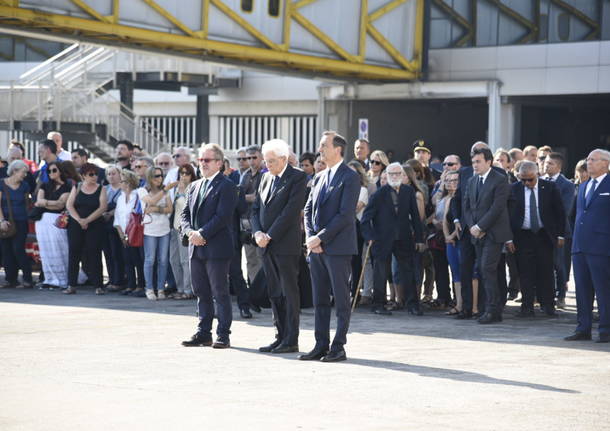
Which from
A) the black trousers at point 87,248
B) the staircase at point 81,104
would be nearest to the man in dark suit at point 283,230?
the black trousers at point 87,248

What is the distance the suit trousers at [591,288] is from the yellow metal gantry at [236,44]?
39.9 ft

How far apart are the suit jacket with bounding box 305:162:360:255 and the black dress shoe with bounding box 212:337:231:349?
4.73 feet

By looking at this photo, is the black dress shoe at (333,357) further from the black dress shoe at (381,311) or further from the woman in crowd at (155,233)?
the woman in crowd at (155,233)

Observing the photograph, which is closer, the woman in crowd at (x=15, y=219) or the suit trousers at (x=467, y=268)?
the suit trousers at (x=467, y=268)

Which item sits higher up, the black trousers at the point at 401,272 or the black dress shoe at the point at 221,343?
the black trousers at the point at 401,272

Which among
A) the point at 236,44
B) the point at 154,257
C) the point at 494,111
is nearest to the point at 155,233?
the point at 154,257

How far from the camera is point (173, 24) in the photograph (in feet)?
81.1

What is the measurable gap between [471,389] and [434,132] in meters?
29.3

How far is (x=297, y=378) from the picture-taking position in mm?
9445

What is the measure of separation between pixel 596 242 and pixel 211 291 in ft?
12.7

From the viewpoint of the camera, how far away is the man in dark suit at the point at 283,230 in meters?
10.8

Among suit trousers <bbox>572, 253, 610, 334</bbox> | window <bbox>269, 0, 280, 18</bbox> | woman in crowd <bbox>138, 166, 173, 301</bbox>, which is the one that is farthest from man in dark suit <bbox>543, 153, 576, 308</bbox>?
window <bbox>269, 0, 280, 18</bbox>

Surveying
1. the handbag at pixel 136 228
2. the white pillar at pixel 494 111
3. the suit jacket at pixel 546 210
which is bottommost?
the handbag at pixel 136 228

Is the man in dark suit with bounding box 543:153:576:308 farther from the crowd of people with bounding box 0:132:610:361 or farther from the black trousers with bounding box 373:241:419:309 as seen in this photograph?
the black trousers with bounding box 373:241:419:309
